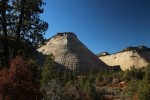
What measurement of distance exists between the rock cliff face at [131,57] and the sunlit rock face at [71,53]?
598 inches

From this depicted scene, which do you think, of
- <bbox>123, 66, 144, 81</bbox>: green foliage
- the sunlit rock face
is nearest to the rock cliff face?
the sunlit rock face

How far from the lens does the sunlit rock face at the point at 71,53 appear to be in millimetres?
116725

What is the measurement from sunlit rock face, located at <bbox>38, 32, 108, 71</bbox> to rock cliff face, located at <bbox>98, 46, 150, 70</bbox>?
15.2 metres

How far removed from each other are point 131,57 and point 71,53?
32.1m

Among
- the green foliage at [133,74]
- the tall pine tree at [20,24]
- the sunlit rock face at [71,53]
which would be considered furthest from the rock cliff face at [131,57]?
the tall pine tree at [20,24]

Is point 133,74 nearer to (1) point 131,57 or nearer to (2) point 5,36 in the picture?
(2) point 5,36

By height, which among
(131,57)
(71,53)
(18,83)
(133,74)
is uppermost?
(131,57)

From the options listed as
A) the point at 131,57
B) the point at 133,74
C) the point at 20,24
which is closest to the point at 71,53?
the point at 131,57

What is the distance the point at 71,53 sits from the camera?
124875 mm

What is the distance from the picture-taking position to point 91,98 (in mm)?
54625

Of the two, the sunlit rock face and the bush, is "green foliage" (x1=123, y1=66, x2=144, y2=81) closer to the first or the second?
the sunlit rock face

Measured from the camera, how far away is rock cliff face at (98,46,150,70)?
142 metres

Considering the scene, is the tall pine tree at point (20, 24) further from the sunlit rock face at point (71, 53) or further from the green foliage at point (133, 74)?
the sunlit rock face at point (71, 53)

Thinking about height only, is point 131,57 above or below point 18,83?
above
